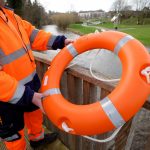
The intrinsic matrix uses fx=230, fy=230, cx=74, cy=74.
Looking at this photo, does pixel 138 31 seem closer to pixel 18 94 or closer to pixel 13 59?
pixel 13 59

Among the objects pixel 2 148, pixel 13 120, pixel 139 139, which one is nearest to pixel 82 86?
pixel 13 120

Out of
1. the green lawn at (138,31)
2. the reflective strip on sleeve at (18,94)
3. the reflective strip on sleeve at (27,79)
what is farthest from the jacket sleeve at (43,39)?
the green lawn at (138,31)

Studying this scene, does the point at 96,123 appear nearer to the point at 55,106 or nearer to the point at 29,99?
the point at 55,106

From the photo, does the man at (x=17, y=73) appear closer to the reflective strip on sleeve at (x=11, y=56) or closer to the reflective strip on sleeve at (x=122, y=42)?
the reflective strip on sleeve at (x=11, y=56)

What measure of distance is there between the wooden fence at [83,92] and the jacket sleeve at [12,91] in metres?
0.43

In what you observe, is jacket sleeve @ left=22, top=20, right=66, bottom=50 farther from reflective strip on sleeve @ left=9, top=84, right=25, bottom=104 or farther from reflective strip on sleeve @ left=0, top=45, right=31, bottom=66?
reflective strip on sleeve @ left=9, top=84, right=25, bottom=104

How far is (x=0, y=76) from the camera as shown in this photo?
1.33 meters

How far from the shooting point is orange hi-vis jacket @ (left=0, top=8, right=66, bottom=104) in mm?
1360

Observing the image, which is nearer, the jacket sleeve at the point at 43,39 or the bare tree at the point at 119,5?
the jacket sleeve at the point at 43,39

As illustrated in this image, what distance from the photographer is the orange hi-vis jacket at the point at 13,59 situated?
1.36 m

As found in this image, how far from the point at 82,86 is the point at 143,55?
2.07 feet

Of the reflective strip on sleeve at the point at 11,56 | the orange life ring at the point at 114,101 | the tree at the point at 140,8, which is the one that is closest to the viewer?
the orange life ring at the point at 114,101

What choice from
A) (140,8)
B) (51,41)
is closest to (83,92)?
(51,41)

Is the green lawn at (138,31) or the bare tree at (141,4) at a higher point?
the bare tree at (141,4)
